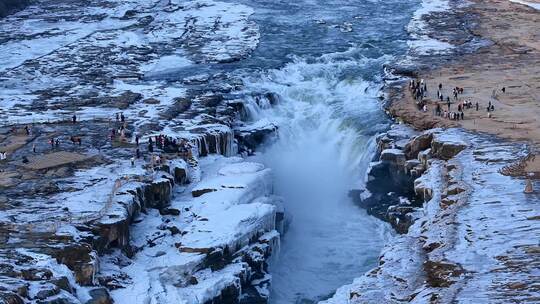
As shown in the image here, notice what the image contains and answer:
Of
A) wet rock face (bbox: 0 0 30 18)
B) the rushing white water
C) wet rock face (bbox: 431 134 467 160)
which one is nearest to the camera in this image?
the rushing white water

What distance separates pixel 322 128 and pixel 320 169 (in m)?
3.70

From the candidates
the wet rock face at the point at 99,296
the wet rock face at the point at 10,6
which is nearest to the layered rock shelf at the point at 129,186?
the wet rock face at the point at 99,296

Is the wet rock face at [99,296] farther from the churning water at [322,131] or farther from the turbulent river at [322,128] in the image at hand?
the churning water at [322,131]

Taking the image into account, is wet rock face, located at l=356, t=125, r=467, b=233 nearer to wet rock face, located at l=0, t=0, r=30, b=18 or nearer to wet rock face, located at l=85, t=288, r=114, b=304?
wet rock face, located at l=85, t=288, r=114, b=304

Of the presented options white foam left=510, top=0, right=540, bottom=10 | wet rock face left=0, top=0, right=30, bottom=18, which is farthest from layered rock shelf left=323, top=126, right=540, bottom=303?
wet rock face left=0, top=0, right=30, bottom=18

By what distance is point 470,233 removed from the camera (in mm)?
24484

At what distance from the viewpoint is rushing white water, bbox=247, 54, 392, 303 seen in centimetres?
2930

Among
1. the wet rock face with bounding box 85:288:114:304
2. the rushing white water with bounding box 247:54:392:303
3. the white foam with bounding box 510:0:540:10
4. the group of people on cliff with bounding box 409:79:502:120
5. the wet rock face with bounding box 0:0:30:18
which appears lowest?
the rushing white water with bounding box 247:54:392:303

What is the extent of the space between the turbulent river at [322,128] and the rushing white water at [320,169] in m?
0.06

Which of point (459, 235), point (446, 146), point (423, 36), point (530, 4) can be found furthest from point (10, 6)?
point (459, 235)

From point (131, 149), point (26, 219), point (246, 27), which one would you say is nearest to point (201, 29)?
point (246, 27)

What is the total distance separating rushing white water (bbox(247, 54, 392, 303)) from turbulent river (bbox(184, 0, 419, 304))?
0.06 meters

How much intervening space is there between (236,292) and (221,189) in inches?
213

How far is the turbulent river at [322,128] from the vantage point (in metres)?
29.9
